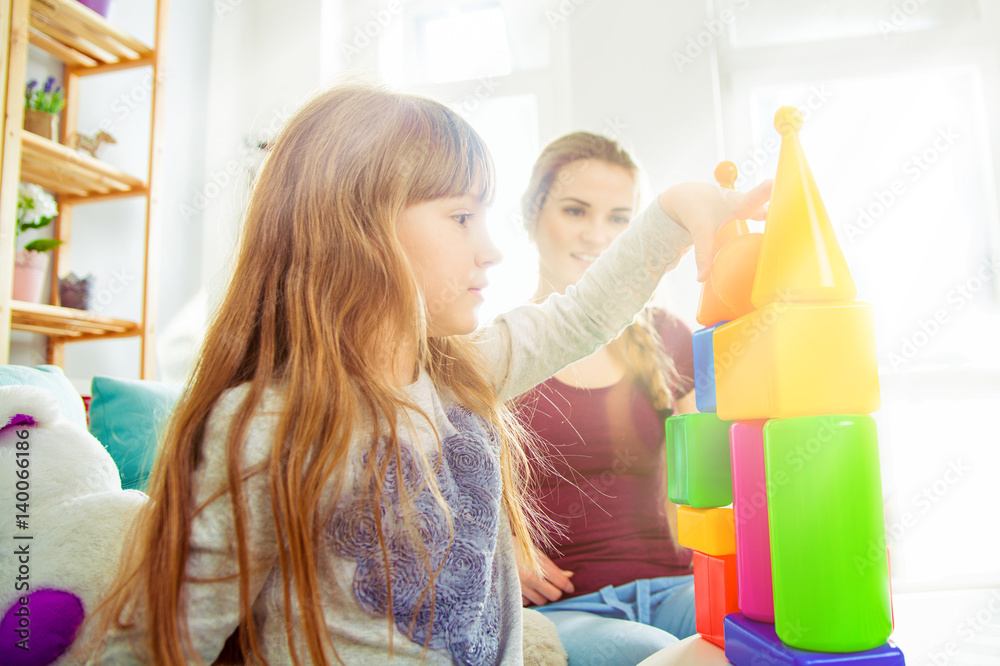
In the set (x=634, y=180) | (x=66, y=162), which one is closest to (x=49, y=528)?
(x=634, y=180)

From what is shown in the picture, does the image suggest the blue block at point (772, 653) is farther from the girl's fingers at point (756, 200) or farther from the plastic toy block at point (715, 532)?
the girl's fingers at point (756, 200)

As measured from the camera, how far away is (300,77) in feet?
7.87

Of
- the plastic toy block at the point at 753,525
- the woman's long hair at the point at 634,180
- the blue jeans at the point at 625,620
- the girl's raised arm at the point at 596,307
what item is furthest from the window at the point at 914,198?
the plastic toy block at the point at 753,525

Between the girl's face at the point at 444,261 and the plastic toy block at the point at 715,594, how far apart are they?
1.01 feet

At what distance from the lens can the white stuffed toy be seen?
0.51 metres

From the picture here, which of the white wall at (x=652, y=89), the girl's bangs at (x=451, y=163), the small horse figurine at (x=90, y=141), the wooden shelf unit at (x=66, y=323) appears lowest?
the wooden shelf unit at (x=66, y=323)

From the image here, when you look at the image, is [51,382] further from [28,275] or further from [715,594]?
[28,275]

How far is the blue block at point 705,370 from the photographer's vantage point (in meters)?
0.58

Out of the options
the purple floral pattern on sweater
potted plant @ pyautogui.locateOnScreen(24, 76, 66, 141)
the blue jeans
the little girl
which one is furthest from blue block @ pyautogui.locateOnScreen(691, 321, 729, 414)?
potted plant @ pyautogui.locateOnScreen(24, 76, 66, 141)

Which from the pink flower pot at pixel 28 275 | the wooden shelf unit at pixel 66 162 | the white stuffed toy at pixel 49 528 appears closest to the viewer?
the white stuffed toy at pixel 49 528

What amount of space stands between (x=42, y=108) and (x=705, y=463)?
1.80 meters

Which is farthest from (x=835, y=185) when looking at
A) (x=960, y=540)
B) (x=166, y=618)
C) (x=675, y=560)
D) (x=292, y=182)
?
(x=166, y=618)

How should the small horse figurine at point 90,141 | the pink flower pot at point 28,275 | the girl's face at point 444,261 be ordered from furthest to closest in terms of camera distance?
1. the small horse figurine at point 90,141
2. the pink flower pot at point 28,275
3. the girl's face at point 444,261

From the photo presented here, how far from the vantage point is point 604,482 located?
1.14m
